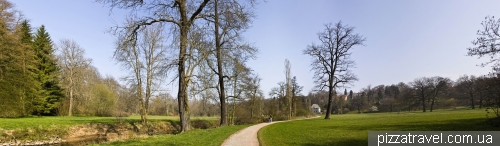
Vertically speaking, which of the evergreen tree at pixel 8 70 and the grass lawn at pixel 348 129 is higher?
the evergreen tree at pixel 8 70

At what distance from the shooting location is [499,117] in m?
11.5

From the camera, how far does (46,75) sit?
30.0 metres

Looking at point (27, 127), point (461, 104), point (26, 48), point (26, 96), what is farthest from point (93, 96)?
point (461, 104)

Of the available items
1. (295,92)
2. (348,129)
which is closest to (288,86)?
(295,92)

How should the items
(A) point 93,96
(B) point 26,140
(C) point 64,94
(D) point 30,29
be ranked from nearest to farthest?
(B) point 26,140, (D) point 30,29, (C) point 64,94, (A) point 93,96

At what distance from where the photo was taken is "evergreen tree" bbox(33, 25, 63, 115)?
29.1 m

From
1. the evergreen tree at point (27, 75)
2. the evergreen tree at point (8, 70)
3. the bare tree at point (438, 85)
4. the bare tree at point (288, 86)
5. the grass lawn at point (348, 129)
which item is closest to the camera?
the grass lawn at point (348, 129)

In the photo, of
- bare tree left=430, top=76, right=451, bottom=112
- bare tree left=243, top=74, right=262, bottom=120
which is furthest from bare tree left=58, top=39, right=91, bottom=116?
bare tree left=430, top=76, right=451, bottom=112

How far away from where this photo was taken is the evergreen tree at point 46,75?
95.3 ft

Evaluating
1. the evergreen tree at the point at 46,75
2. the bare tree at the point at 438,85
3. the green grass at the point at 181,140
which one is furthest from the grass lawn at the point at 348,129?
the bare tree at the point at 438,85

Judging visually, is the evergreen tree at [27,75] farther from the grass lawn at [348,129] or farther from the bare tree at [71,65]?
the grass lawn at [348,129]

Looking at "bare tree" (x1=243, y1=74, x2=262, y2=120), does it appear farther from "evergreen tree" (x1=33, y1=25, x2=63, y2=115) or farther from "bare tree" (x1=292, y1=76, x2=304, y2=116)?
"evergreen tree" (x1=33, y1=25, x2=63, y2=115)

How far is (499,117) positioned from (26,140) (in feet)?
86.7

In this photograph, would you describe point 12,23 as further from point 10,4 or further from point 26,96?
point 26,96
